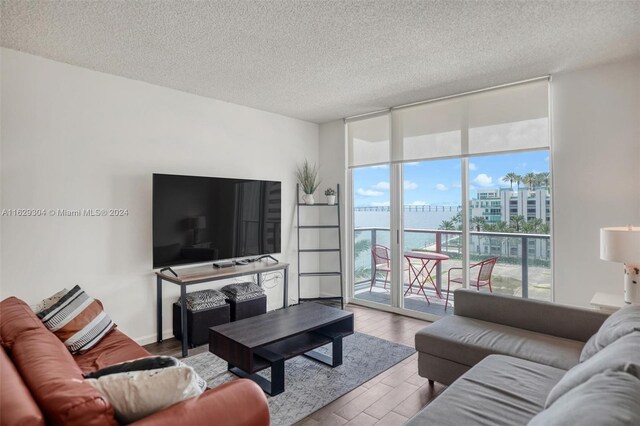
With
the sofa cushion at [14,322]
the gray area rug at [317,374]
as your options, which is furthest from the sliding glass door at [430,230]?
the sofa cushion at [14,322]

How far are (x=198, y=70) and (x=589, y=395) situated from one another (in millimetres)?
3408

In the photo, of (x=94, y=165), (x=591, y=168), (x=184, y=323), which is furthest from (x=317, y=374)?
(x=591, y=168)

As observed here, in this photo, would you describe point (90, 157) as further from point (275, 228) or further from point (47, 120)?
point (275, 228)

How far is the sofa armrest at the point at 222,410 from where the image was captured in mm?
1168

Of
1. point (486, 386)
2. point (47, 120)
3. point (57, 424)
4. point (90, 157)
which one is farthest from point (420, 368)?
point (47, 120)

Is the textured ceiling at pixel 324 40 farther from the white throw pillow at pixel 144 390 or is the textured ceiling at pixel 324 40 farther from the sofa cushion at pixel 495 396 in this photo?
the sofa cushion at pixel 495 396

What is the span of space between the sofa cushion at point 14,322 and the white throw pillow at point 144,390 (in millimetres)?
807

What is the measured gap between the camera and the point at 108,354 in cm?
231

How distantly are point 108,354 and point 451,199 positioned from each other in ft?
11.7

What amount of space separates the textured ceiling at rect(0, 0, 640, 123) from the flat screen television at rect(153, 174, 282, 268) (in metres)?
1.04

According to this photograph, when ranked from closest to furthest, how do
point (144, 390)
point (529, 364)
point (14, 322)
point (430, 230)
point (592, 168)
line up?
point (144, 390) < point (14, 322) < point (529, 364) < point (592, 168) < point (430, 230)

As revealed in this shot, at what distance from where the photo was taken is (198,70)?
3.21 m

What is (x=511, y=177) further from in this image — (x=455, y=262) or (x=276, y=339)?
(x=276, y=339)

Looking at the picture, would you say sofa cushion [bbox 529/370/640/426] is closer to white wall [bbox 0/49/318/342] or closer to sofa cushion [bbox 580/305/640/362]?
sofa cushion [bbox 580/305/640/362]
